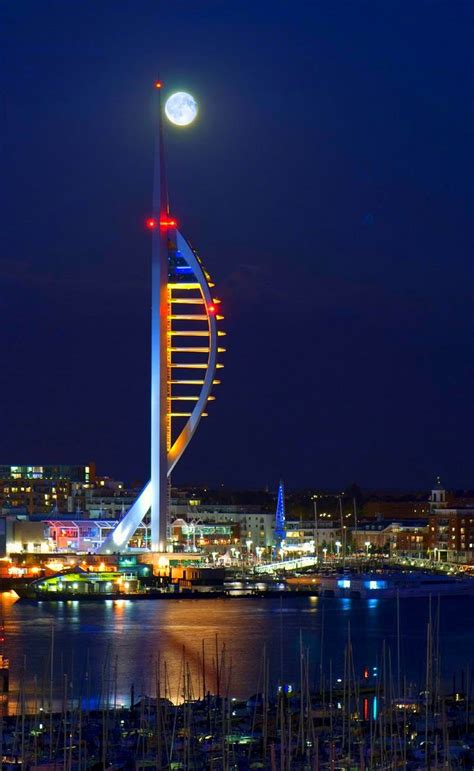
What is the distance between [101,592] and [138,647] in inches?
455

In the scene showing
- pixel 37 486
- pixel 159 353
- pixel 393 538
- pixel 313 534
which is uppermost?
pixel 159 353

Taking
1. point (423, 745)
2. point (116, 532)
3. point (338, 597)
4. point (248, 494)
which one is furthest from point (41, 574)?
point (248, 494)

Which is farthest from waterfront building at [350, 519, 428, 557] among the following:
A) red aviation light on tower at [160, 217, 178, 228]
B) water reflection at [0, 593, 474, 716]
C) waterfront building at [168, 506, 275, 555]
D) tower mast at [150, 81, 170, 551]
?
water reflection at [0, 593, 474, 716]

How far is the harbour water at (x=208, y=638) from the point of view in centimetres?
1872

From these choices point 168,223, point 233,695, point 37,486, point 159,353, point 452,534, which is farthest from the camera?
point 37,486

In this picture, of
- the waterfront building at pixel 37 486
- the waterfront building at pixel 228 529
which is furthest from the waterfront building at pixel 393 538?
the waterfront building at pixel 37 486

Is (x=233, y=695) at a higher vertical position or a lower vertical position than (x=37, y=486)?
lower

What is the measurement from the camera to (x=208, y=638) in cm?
2359

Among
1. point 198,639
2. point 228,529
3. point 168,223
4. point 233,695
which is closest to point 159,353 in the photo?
point 168,223

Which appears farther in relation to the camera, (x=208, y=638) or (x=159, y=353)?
(x=159, y=353)

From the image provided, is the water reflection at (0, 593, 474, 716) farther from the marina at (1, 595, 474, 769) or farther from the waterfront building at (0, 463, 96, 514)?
the waterfront building at (0, 463, 96, 514)

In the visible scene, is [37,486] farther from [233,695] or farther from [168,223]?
[233,695]

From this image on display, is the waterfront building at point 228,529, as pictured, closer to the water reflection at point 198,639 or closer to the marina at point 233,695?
the water reflection at point 198,639

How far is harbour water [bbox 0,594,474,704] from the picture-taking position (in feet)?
61.4
